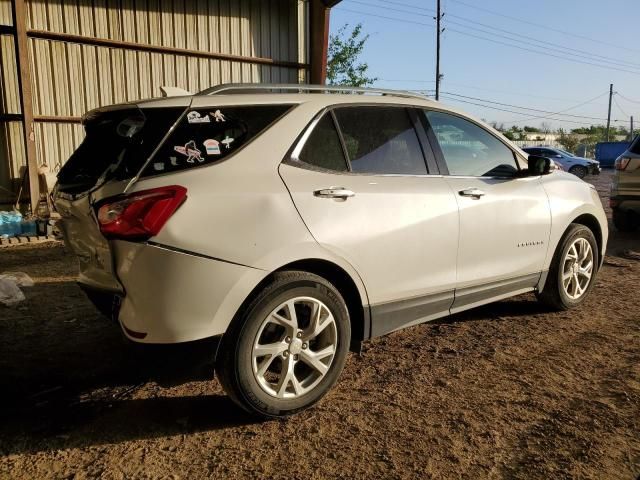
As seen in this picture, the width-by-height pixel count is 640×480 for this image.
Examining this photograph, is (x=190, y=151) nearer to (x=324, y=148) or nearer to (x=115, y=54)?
(x=324, y=148)

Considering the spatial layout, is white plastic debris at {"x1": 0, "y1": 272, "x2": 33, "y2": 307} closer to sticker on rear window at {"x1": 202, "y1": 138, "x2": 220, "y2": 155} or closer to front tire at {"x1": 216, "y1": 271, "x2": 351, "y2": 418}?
front tire at {"x1": 216, "y1": 271, "x2": 351, "y2": 418}

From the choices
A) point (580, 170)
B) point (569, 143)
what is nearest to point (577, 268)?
point (580, 170)

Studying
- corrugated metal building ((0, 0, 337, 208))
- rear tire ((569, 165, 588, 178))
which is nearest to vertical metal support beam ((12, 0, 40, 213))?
corrugated metal building ((0, 0, 337, 208))

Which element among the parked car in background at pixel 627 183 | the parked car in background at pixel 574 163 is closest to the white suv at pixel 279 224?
the parked car in background at pixel 627 183

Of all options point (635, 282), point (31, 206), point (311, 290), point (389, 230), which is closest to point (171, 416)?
point (311, 290)

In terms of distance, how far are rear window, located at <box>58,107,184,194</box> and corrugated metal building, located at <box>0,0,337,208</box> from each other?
6325mm

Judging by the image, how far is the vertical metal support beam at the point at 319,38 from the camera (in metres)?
10.8

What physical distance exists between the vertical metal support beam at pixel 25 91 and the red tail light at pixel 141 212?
23.2ft

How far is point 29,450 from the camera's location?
2.61 m

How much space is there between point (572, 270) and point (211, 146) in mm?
3427

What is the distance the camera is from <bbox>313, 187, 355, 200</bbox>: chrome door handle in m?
2.92

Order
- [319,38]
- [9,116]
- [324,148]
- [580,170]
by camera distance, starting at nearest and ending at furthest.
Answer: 1. [324,148]
2. [9,116]
3. [319,38]
4. [580,170]

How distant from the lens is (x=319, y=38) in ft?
36.3

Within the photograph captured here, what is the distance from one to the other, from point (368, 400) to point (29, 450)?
1.76 m
